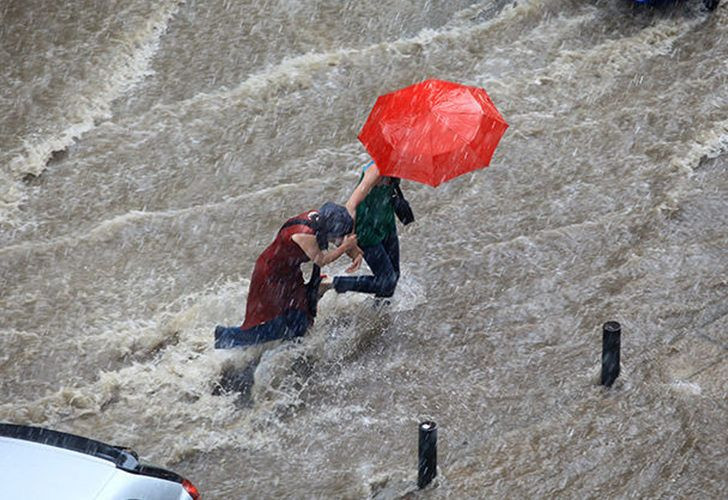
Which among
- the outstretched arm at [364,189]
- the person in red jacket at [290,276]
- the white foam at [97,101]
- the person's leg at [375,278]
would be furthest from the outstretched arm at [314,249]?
the white foam at [97,101]

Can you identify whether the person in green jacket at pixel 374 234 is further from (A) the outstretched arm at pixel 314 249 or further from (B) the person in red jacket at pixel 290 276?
(A) the outstretched arm at pixel 314 249

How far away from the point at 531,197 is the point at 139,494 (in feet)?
20.2

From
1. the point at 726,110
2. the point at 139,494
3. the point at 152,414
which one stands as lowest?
the point at 726,110

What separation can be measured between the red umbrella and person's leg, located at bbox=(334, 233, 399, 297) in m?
0.88

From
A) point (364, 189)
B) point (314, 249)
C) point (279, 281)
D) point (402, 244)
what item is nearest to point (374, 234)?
point (364, 189)

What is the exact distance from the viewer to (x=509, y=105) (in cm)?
1288

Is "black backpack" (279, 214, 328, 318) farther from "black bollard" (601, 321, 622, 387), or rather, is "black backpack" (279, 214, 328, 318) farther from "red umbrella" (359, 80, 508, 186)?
"black bollard" (601, 321, 622, 387)

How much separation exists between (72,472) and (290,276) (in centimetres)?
266

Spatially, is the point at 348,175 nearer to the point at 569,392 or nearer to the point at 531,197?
the point at 531,197

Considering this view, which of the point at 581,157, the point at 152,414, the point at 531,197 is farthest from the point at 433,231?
the point at 152,414

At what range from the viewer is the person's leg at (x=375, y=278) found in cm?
914

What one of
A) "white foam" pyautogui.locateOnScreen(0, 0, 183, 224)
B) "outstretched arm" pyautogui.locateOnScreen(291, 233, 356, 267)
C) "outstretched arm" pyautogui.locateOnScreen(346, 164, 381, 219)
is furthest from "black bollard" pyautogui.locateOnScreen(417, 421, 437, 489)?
"white foam" pyautogui.locateOnScreen(0, 0, 183, 224)

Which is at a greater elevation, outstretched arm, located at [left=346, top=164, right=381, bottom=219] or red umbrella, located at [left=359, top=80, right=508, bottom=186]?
red umbrella, located at [left=359, top=80, right=508, bottom=186]

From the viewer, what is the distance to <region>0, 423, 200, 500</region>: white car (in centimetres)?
629
